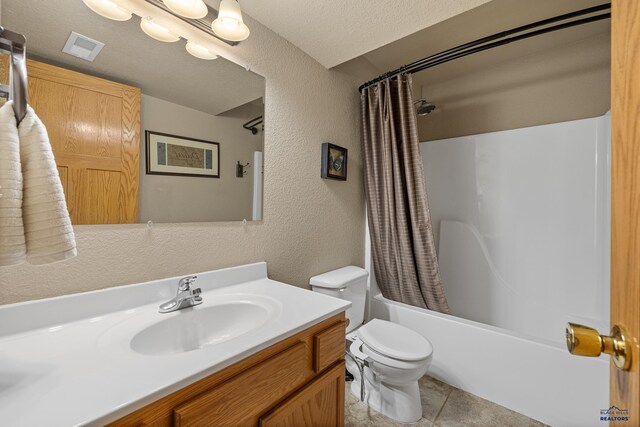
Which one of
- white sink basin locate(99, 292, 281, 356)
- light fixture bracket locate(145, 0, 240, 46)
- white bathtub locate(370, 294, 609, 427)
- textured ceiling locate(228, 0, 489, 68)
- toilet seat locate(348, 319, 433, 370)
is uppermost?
textured ceiling locate(228, 0, 489, 68)

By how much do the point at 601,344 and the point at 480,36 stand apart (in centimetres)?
219

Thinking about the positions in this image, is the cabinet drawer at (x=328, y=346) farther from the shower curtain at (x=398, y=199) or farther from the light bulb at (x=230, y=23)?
the light bulb at (x=230, y=23)

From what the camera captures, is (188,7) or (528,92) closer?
(188,7)

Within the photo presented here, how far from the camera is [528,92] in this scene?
2.16 m

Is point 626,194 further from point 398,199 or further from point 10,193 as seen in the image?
point 398,199

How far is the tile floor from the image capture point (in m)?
1.35

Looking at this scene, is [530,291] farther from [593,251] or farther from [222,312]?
[222,312]

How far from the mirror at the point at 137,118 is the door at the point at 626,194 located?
1.21 meters

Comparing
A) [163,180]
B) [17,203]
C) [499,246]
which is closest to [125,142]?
[163,180]

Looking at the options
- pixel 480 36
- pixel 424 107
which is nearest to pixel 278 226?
pixel 424 107

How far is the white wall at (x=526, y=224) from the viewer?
1.74 metres

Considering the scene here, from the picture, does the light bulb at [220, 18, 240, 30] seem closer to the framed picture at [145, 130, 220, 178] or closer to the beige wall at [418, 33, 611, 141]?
the framed picture at [145, 130, 220, 178]

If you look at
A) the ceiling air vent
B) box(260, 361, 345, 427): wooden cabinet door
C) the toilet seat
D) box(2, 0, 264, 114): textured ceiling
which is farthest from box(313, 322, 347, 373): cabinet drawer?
the ceiling air vent

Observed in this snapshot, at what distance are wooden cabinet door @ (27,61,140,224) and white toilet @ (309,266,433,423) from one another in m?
1.07
